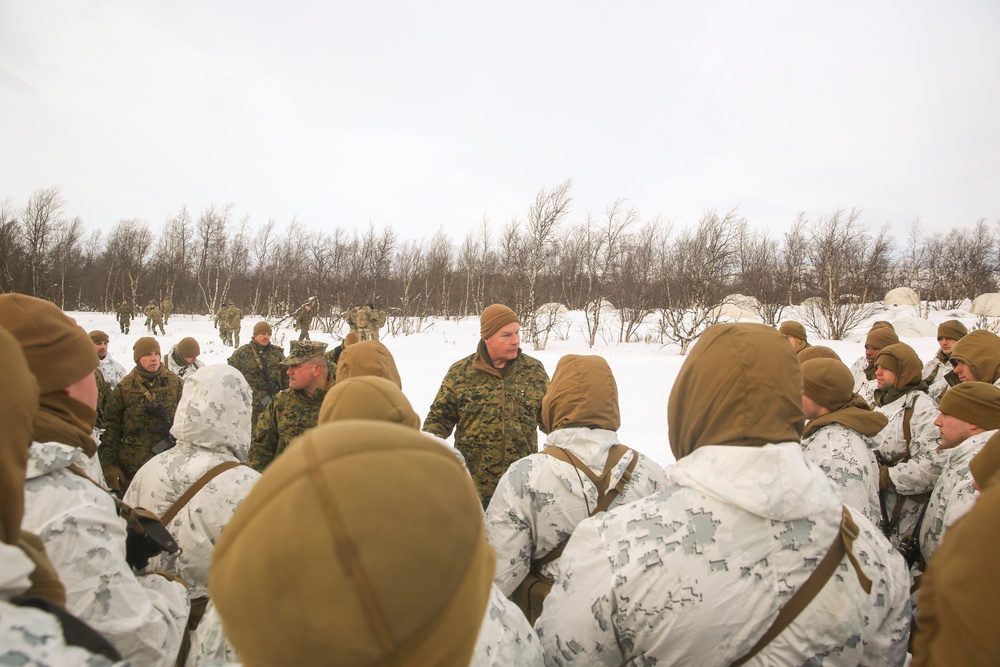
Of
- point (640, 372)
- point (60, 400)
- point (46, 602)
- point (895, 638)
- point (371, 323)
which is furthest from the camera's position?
point (371, 323)

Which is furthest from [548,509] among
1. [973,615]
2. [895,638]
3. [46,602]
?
[46,602]

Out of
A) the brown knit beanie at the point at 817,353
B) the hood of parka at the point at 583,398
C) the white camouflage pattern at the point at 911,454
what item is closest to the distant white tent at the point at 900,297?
Result: the brown knit beanie at the point at 817,353

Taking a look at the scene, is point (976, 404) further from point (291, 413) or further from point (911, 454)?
point (291, 413)

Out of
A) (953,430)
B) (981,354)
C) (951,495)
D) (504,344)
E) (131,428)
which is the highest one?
(981,354)

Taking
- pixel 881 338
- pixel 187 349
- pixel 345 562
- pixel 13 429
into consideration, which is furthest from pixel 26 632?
pixel 881 338

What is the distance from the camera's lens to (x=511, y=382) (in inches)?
152

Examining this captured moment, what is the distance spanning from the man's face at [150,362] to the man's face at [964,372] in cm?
676

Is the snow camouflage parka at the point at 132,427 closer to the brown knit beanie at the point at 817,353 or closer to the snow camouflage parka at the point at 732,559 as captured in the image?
the snow camouflage parka at the point at 732,559

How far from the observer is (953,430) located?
268 centimetres

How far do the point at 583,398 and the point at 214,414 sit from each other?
1723 mm

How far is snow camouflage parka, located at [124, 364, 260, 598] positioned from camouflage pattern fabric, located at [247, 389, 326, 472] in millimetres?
1144

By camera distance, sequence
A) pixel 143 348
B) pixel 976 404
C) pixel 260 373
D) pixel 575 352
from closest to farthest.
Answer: pixel 976 404
pixel 143 348
pixel 260 373
pixel 575 352

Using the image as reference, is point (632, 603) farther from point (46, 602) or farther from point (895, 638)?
point (46, 602)

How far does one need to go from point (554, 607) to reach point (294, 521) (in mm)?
1134
